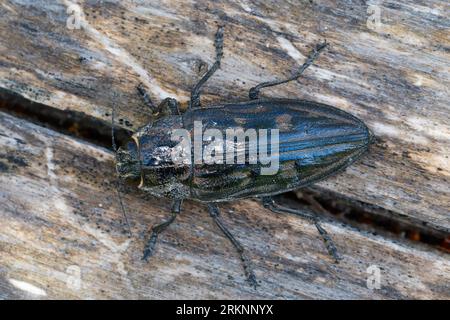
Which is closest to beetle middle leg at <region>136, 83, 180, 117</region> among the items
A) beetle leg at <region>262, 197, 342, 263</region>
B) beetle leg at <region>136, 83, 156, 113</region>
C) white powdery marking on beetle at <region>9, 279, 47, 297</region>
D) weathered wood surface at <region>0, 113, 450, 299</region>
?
beetle leg at <region>136, 83, 156, 113</region>

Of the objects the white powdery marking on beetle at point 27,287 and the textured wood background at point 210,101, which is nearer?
the textured wood background at point 210,101

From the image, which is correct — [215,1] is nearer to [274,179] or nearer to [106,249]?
[274,179]

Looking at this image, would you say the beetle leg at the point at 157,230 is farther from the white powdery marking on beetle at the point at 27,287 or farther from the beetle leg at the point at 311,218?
the white powdery marking on beetle at the point at 27,287

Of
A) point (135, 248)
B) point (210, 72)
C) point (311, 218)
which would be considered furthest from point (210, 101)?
point (135, 248)

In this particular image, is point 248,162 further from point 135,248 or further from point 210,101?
point 135,248

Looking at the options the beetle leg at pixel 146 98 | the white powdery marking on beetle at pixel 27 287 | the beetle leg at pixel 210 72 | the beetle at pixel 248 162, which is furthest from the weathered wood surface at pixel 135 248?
the beetle leg at pixel 210 72

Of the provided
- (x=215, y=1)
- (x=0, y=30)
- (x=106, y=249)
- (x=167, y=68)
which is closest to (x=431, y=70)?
(x=215, y=1)
